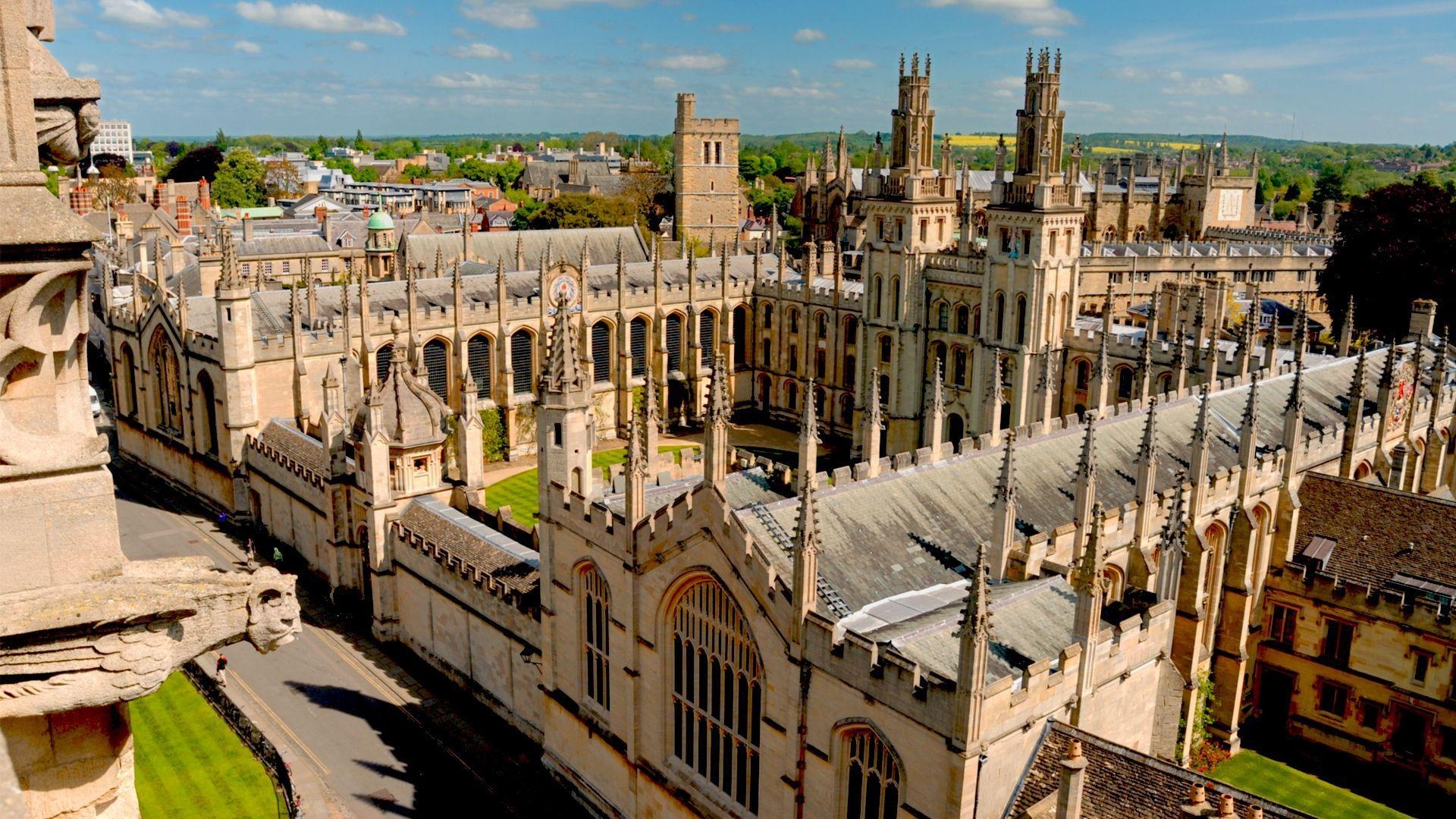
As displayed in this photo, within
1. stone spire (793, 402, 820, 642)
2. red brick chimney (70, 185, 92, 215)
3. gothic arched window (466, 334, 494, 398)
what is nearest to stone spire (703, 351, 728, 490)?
stone spire (793, 402, 820, 642)

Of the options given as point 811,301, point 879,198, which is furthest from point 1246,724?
point 811,301

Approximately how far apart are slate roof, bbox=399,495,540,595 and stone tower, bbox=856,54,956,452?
22.1 meters

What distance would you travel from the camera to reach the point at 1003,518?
20.9 meters

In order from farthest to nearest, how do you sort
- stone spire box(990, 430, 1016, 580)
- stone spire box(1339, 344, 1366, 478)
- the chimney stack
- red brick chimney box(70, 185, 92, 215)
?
the chimney stack
red brick chimney box(70, 185, 92, 215)
stone spire box(1339, 344, 1366, 478)
stone spire box(990, 430, 1016, 580)

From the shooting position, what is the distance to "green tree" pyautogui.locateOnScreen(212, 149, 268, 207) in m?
141

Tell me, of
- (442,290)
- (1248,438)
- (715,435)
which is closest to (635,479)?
(715,435)

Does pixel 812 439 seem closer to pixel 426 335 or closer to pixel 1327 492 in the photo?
pixel 1327 492

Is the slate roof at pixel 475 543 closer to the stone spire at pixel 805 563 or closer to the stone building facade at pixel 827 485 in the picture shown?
the stone building facade at pixel 827 485

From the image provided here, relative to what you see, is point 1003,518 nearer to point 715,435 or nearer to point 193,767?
point 715,435

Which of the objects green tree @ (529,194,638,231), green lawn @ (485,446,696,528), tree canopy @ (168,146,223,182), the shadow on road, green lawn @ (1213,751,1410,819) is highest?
tree canopy @ (168,146,223,182)

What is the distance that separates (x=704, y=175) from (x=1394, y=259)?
48574 mm

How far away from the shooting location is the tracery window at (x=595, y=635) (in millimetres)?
22750

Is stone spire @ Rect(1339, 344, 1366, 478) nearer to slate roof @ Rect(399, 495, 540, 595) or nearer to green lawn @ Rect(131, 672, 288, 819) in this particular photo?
slate roof @ Rect(399, 495, 540, 595)

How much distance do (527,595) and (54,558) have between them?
2105 cm
